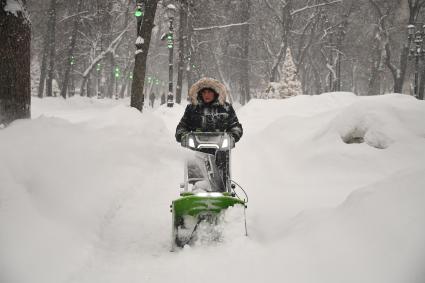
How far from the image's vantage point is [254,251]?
416 cm

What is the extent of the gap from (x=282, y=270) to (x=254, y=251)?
49cm

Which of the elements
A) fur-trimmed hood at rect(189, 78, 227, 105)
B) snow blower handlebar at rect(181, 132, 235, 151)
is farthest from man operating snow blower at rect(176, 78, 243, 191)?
snow blower handlebar at rect(181, 132, 235, 151)

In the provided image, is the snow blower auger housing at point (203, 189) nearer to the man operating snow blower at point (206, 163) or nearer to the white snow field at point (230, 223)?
the man operating snow blower at point (206, 163)

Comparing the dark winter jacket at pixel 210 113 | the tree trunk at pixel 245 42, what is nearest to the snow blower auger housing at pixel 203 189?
the dark winter jacket at pixel 210 113

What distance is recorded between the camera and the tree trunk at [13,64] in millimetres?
6074

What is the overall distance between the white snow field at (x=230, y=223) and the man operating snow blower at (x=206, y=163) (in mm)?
273

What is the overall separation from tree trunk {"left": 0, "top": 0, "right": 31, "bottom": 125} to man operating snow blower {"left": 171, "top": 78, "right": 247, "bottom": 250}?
3.15 m

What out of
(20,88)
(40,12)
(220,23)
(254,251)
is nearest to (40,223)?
(254,251)

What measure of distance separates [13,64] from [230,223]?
15.1 ft

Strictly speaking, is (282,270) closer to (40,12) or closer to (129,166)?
(129,166)

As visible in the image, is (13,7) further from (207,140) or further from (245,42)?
(245,42)

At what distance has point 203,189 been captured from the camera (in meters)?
4.38

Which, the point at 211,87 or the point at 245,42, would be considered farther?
the point at 245,42

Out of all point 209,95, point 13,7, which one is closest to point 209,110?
point 209,95
